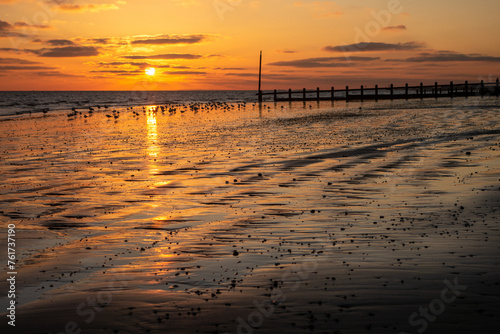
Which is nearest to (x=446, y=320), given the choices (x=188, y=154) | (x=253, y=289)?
(x=253, y=289)

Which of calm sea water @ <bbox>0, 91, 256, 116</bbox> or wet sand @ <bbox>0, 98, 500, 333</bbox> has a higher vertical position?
calm sea water @ <bbox>0, 91, 256, 116</bbox>

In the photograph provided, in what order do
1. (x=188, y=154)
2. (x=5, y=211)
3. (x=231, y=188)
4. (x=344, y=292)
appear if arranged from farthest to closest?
1. (x=188, y=154)
2. (x=231, y=188)
3. (x=5, y=211)
4. (x=344, y=292)

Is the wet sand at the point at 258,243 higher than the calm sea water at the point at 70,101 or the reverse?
the reverse

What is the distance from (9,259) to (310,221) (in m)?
4.72

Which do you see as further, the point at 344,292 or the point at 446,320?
the point at 344,292

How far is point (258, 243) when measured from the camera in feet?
26.4

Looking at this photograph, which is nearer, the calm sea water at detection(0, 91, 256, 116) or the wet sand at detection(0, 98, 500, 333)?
the wet sand at detection(0, 98, 500, 333)

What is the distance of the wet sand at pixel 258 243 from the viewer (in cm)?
543

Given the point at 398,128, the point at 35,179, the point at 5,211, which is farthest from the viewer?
the point at 398,128

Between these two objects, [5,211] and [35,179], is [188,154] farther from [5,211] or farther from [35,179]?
[5,211]

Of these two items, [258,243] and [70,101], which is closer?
[258,243]

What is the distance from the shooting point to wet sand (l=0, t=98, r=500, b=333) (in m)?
5.43

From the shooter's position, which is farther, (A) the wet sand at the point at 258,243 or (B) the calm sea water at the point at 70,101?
(B) the calm sea water at the point at 70,101

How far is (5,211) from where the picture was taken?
1065 cm
